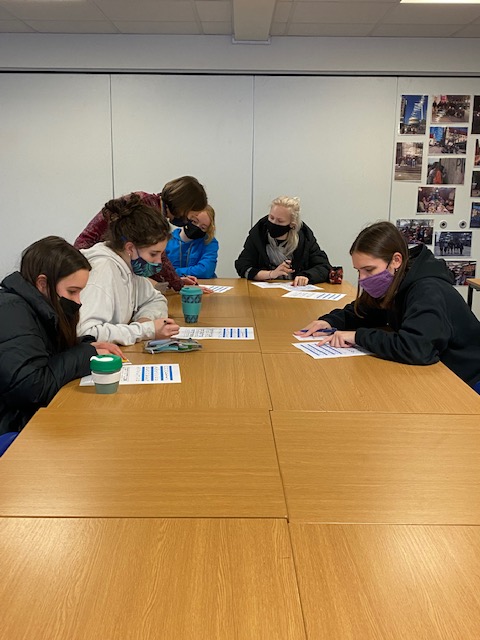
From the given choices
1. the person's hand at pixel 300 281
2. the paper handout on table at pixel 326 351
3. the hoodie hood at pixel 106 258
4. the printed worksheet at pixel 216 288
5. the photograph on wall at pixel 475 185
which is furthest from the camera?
the photograph on wall at pixel 475 185

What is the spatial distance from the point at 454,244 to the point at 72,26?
375 cm

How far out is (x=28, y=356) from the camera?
1.90m

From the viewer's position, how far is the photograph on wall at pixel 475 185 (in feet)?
18.2

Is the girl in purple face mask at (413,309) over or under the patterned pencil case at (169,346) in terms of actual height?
over

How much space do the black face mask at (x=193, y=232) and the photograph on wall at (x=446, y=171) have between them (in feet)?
7.88

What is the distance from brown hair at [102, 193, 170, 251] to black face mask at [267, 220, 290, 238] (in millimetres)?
1673

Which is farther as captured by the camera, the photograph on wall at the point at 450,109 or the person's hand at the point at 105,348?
the photograph on wall at the point at 450,109

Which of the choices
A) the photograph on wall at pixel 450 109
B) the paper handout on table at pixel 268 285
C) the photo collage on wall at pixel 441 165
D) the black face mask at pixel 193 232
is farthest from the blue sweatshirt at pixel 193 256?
the photograph on wall at pixel 450 109

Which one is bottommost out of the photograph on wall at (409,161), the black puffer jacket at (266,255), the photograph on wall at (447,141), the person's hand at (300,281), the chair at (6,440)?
the chair at (6,440)

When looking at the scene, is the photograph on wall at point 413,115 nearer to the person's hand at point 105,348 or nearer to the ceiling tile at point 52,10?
the ceiling tile at point 52,10

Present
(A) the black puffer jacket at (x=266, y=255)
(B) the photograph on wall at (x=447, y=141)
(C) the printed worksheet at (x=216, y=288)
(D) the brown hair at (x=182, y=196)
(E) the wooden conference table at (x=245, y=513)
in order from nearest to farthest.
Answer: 1. (E) the wooden conference table at (x=245, y=513)
2. (D) the brown hair at (x=182, y=196)
3. (C) the printed worksheet at (x=216, y=288)
4. (A) the black puffer jacket at (x=266, y=255)
5. (B) the photograph on wall at (x=447, y=141)

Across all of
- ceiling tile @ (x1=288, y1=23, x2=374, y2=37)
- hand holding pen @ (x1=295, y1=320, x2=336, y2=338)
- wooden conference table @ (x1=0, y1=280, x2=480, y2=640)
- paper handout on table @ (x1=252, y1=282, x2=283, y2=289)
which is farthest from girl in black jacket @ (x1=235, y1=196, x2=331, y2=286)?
wooden conference table @ (x1=0, y1=280, x2=480, y2=640)

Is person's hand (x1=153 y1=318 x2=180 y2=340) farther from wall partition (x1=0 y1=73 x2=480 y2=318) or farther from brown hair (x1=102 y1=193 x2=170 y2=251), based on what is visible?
wall partition (x1=0 y1=73 x2=480 y2=318)

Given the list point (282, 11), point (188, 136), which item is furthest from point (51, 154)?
point (282, 11)
